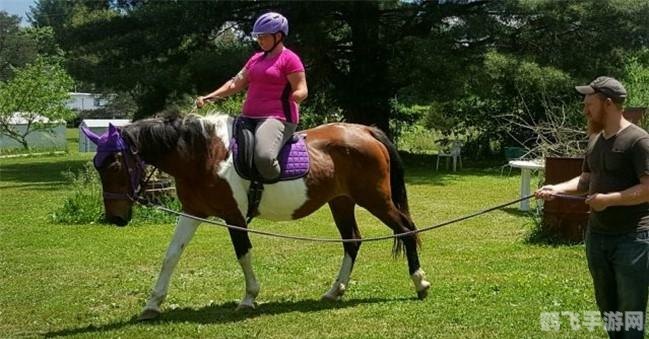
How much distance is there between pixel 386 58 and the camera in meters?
22.7

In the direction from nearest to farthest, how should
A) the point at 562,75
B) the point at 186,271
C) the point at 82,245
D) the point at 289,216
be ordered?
the point at 289,216, the point at 186,271, the point at 82,245, the point at 562,75

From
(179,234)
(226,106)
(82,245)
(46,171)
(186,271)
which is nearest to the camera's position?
(179,234)

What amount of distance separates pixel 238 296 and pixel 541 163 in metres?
6.07

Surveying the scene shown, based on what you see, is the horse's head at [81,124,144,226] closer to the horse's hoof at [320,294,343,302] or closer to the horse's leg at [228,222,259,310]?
the horse's leg at [228,222,259,310]

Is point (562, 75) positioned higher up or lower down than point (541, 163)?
higher up

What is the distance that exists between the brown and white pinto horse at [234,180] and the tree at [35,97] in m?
25.6

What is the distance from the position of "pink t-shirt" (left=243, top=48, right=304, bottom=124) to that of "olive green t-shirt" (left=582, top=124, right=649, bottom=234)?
266 cm

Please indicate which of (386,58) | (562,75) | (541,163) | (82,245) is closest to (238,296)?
(82,245)

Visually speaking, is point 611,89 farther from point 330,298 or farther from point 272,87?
point 330,298

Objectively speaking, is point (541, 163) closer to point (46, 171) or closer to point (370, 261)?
point (370, 261)

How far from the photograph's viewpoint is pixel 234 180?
5.80 metres

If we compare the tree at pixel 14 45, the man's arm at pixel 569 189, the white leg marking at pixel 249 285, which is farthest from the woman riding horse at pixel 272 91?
the tree at pixel 14 45

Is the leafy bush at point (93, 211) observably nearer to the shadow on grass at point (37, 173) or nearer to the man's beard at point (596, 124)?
the shadow on grass at point (37, 173)

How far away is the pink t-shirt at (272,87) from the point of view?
225 inches
